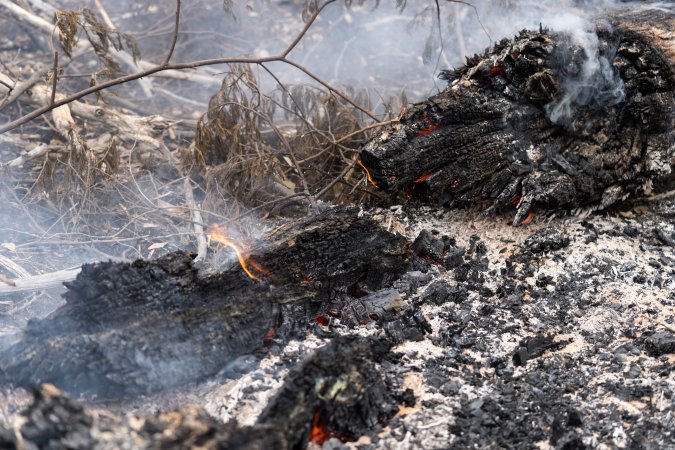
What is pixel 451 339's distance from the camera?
3.51 m

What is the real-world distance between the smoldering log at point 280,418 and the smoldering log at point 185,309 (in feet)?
1.00

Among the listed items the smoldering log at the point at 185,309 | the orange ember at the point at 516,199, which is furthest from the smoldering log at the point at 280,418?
the orange ember at the point at 516,199

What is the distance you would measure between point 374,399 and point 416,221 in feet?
5.80

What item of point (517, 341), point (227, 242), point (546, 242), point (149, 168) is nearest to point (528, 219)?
point (546, 242)

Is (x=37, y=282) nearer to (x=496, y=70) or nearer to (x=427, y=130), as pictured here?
(x=427, y=130)

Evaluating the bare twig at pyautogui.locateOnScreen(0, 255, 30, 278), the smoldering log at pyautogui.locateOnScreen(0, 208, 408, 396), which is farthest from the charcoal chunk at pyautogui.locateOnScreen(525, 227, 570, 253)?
the bare twig at pyautogui.locateOnScreen(0, 255, 30, 278)

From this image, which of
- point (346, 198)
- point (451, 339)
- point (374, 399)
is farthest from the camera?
point (346, 198)

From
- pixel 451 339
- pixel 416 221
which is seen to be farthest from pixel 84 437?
pixel 416 221

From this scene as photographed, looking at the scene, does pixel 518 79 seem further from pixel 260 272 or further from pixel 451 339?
pixel 260 272

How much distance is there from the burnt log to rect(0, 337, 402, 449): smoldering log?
1599 millimetres

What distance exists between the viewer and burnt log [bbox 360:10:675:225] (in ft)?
14.4

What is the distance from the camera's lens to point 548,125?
4590mm

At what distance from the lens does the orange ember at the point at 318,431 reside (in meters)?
2.86

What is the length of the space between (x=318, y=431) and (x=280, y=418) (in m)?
0.27
